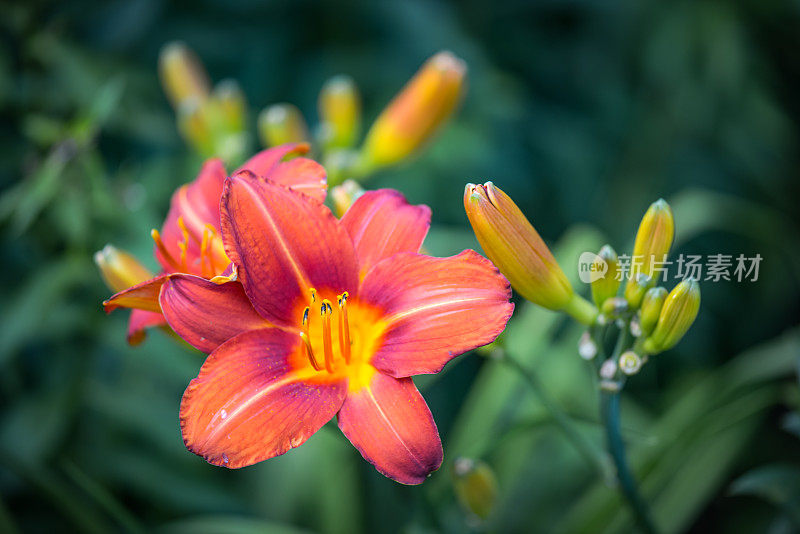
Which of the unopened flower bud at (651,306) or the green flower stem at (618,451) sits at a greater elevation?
the unopened flower bud at (651,306)

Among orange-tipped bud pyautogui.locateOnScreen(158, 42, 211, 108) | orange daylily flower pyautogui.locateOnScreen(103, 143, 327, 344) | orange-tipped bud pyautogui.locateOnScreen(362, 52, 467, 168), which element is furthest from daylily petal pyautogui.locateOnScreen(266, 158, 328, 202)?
orange-tipped bud pyautogui.locateOnScreen(158, 42, 211, 108)

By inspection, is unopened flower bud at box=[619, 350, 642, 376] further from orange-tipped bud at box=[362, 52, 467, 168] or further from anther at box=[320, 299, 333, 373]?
orange-tipped bud at box=[362, 52, 467, 168]

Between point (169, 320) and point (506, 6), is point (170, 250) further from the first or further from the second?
point (506, 6)

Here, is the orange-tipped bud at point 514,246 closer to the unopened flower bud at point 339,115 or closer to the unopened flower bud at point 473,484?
the unopened flower bud at point 473,484

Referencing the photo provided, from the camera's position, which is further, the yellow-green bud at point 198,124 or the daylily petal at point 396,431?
the yellow-green bud at point 198,124

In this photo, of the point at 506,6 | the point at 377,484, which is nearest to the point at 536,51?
the point at 506,6

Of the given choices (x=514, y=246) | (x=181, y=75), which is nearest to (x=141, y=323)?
(x=514, y=246)

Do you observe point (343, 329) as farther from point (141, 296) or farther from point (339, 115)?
point (339, 115)

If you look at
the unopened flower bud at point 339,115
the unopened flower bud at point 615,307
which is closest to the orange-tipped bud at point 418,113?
Result: the unopened flower bud at point 339,115
